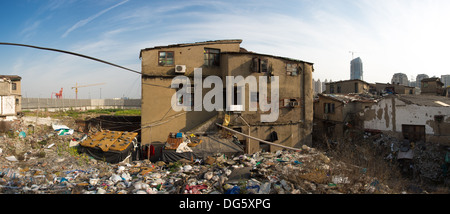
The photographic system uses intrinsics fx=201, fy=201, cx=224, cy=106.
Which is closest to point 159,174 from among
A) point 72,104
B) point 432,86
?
point 432,86

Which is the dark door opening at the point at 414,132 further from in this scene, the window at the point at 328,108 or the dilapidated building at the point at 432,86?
the dilapidated building at the point at 432,86

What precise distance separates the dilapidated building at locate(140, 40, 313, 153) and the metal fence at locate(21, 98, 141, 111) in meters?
23.2

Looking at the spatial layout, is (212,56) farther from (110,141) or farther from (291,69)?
(110,141)

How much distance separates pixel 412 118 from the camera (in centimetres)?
1432

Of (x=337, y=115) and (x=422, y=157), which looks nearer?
(x=422, y=157)

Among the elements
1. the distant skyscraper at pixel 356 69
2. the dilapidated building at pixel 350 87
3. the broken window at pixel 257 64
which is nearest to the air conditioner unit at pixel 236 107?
the broken window at pixel 257 64

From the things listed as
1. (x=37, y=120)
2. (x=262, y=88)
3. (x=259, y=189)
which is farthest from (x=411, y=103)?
(x=37, y=120)

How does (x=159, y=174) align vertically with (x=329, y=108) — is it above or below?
below

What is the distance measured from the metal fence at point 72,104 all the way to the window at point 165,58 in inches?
931

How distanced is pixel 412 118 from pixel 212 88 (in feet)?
47.3

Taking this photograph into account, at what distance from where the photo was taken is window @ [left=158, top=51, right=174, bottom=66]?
14055 mm

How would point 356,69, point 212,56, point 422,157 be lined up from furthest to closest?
point 356,69 → point 212,56 → point 422,157

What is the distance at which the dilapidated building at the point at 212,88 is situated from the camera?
1371 centimetres
